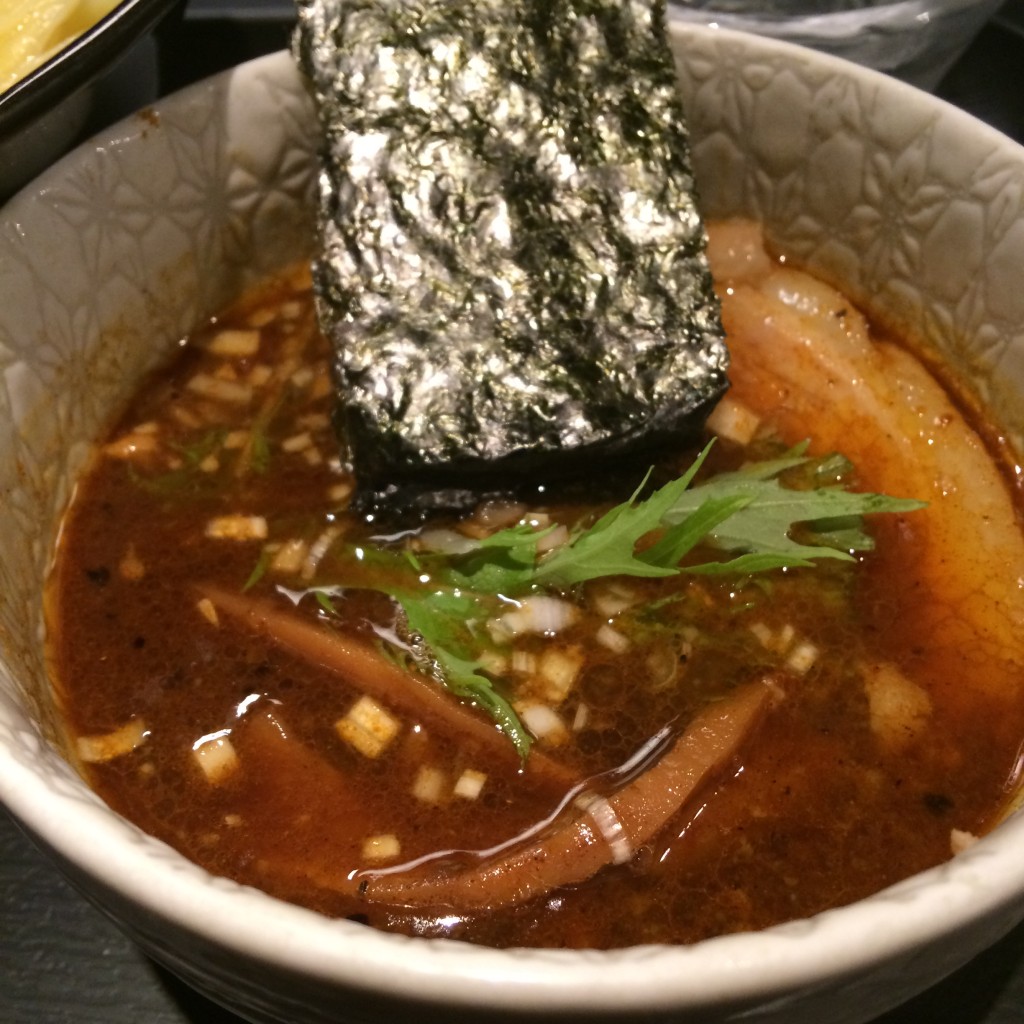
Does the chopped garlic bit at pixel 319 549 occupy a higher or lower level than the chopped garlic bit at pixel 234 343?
lower

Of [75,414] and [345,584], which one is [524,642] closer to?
[345,584]

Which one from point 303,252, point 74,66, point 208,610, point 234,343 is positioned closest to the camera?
point 74,66

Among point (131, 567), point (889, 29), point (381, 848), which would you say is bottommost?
point (381, 848)

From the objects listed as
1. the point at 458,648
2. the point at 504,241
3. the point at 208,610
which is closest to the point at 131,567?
the point at 208,610

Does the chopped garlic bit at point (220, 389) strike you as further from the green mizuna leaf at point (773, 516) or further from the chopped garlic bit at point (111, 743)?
the green mizuna leaf at point (773, 516)

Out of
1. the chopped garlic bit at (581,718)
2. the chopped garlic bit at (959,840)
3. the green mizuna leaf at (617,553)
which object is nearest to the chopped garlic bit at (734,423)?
the green mizuna leaf at (617,553)

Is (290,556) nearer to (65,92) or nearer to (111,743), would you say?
(111,743)

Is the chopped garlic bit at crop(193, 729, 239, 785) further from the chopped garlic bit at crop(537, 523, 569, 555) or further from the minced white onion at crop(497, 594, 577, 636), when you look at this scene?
the chopped garlic bit at crop(537, 523, 569, 555)

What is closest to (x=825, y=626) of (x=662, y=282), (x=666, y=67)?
(x=662, y=282)
